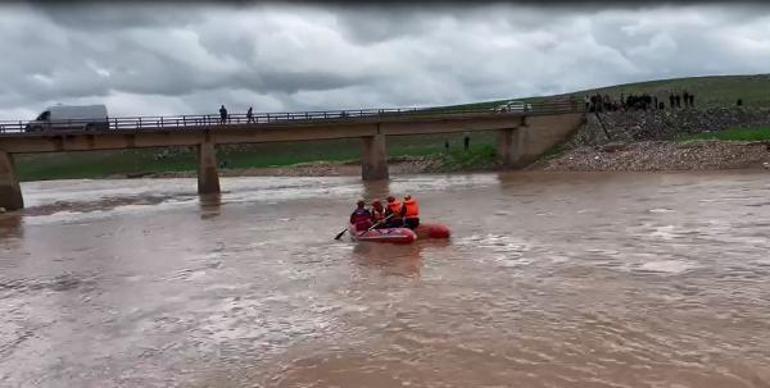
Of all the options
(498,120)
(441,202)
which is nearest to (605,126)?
(498,120)

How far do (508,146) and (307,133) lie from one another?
18.7 m

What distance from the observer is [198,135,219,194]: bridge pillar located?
58.6m

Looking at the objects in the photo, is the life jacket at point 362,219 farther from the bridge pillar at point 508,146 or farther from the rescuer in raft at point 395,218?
the bridge pillar at point 508,146

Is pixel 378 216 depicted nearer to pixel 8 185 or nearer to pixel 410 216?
pixel 410 216

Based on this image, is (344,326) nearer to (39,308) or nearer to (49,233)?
(39,308)

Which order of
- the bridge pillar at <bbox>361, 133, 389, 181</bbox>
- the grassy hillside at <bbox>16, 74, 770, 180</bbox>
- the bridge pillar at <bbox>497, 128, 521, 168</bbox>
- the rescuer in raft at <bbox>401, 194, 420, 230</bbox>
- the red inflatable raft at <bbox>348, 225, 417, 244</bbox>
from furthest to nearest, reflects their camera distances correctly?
the grassy hillside at <bbox>16, 74, 770, 180</bbox> < the bridge pillar at <bbox>497, 128, 521, 168</bbox> < the bridge pillar at <bbox>361, 133, 389, 181</bbox> < the rescuer in raft at <bbox>401, 194, 420, 230</bbox> < the red inflatable raft at <bbox>348, 225, 417, 244</bbox>

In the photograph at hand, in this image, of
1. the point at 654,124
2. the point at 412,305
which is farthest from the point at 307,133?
the point at 412,305

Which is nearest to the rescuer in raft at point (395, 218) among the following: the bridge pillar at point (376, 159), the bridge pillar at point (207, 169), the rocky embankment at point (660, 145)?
the rocky embankment at point (660, 145)

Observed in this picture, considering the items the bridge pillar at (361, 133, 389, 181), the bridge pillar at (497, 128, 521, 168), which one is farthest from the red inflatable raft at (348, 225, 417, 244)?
the bridge pillar at (497, 128, 521, 168)

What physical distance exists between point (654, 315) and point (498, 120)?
56.5 m

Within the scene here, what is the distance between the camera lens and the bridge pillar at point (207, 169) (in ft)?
192

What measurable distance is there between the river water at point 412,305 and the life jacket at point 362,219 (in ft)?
3.74

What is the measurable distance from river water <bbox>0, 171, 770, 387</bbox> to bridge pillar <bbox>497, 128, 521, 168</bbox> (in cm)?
3883

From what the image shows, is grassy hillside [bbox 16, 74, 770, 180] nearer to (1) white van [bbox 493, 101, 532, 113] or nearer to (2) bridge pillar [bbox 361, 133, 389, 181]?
(1) white van [bbox 493, 101, 532, 113]
